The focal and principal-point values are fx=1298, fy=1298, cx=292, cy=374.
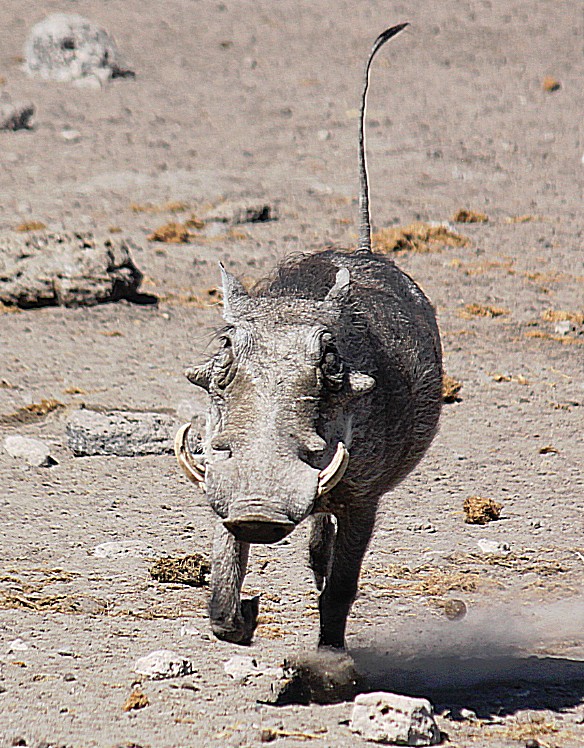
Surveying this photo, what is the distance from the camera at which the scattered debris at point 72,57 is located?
14.3 meters

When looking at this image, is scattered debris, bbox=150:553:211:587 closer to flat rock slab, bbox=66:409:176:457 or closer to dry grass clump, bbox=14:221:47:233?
flat rock slab, bbox=66:409:176:457

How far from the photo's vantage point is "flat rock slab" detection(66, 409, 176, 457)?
221 inches

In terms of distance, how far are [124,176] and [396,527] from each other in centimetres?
705

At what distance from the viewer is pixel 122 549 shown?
471 centimetres

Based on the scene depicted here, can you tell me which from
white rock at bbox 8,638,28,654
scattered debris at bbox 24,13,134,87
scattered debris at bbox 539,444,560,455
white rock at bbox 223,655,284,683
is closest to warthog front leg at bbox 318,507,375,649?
white rock at bbox 223,655,284,683

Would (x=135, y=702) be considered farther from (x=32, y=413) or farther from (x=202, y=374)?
(x=32, y=413)

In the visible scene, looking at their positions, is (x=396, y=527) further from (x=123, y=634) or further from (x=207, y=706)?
(x=207, y=706)

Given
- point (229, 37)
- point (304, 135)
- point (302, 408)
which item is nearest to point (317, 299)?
point (302, 408)

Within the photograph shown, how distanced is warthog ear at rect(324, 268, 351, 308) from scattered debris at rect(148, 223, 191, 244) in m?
5.85

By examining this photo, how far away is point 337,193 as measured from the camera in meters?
11.0

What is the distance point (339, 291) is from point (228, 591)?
0.85 m

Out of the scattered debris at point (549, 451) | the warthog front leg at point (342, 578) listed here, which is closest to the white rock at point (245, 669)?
the warthog front leg at point (342, 578)

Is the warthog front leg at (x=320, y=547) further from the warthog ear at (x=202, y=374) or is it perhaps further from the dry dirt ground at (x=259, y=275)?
the warthog ear at (x=202, y=374)

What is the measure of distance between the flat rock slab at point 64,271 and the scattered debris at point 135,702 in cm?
447
